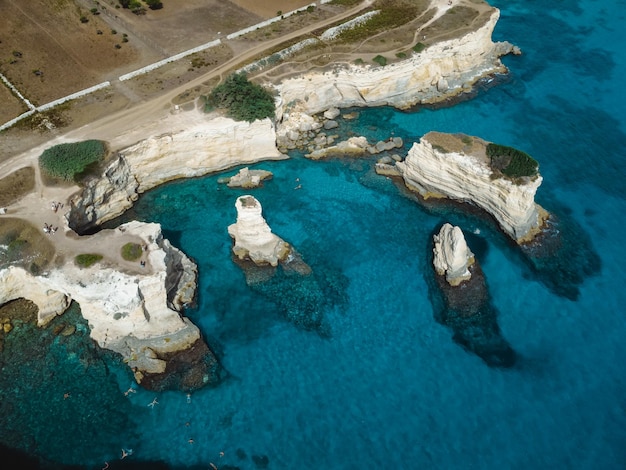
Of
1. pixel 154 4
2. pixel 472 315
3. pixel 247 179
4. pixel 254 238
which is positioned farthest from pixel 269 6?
pixel 472 315

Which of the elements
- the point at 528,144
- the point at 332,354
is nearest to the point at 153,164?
the point at 332,354

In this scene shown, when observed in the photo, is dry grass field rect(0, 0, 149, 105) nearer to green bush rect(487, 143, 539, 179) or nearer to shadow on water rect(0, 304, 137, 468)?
shadow on water rect(0, 304, 137, 468)

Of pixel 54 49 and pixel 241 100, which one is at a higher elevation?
pixel 54 49

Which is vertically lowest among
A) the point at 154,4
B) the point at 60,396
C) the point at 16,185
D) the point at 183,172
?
the point at 60,396

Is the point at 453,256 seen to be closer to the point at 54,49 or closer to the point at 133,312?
the point at 133,312

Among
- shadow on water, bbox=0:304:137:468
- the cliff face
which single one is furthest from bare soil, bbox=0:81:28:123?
the cliff face

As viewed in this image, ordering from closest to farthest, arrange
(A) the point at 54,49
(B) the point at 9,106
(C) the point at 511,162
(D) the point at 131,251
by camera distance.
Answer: (D) the point at 131,251 < (C) the point at 511,162 < (B) the point at 9,106 < (A) the point at 54,49

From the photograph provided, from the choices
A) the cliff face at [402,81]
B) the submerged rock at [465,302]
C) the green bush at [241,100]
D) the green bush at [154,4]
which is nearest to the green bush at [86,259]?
the green bush at [241,100]
